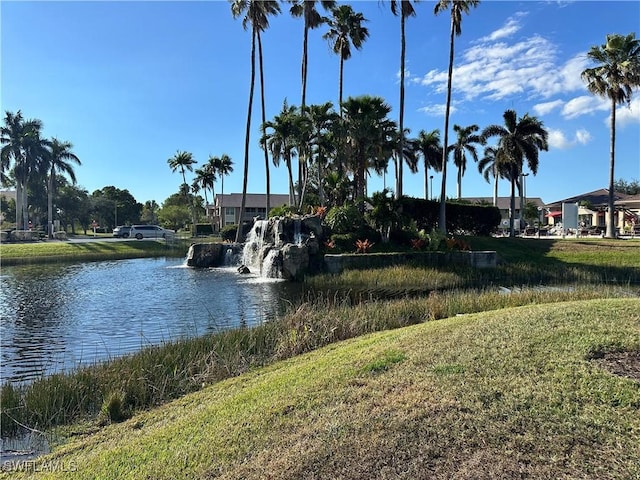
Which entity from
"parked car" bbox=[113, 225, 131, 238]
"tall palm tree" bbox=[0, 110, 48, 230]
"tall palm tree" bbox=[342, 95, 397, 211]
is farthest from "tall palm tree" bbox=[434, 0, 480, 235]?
"tall palm tree" bbox=[0, 110, 48, 230]

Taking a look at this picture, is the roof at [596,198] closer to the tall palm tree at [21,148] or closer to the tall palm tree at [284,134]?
the tall palm tree at [284,134]

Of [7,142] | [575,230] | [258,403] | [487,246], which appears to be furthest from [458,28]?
[7,142]

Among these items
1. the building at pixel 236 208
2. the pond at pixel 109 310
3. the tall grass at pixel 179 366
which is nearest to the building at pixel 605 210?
the pond at pixel 109 310

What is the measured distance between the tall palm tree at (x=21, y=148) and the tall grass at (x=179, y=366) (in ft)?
184

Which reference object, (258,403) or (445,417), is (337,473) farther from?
(258,403)

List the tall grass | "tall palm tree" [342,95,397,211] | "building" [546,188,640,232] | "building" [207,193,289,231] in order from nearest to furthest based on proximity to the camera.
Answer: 1. the tall grass
2. "tall palm tree" [342,95,397,211]
3. "building" [546,188,640,232]
4. "building" [207,193,289,231]

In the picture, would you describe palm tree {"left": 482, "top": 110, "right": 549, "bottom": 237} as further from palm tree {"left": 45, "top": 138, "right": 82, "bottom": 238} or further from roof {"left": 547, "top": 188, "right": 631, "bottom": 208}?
palm tree {"left": 45, "top": 138, "right": 82, "bottom": 238}

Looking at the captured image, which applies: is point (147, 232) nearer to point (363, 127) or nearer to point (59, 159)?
point (59, 159)

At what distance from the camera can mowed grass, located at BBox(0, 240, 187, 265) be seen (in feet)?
114

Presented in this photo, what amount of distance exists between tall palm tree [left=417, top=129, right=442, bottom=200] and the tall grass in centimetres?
4886

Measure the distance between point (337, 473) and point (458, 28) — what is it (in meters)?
32.4

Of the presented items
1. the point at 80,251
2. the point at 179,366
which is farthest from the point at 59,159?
the point at 179,366

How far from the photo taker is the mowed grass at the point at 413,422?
132 inches

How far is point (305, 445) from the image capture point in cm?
370
